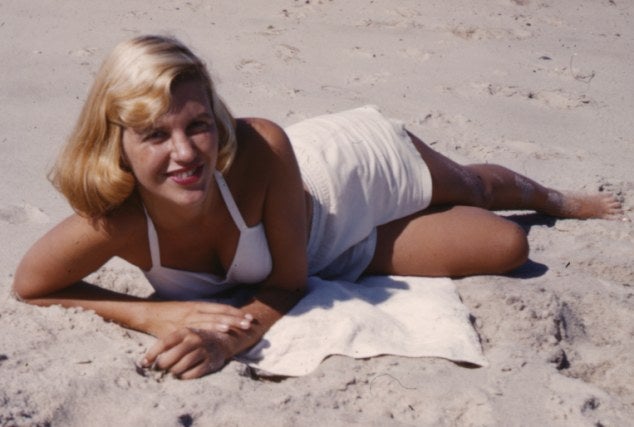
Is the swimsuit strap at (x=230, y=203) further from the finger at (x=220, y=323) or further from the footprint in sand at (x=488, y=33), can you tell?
the footprint in sand at (x=488, y=33)

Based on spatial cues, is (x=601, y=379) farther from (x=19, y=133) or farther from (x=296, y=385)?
(x=19, y=133)

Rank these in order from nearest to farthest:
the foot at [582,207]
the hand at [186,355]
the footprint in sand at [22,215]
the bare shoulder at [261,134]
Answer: the hand at [186,355], the bare shoulder at [261,134], the footprint in sand at [22,215], the foot at [582,207]

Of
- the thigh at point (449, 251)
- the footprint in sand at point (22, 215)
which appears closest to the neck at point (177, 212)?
the thigh at point (449, 251)

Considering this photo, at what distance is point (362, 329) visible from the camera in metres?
2.46

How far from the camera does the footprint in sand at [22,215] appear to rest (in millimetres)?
2984

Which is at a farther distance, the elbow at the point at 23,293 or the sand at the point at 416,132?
the elbow at the point at 23,293

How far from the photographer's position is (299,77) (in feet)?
14.3

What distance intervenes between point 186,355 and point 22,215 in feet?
3.60

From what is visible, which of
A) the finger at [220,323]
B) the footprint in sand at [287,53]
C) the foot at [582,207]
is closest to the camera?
the finger at [220,323]

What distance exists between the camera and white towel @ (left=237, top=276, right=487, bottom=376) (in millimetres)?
2393

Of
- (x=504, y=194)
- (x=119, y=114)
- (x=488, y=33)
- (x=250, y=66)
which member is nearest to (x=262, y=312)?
(x=119, y=114)

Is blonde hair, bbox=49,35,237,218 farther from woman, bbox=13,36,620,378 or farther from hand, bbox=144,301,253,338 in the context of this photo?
hand, bbox=144,301,253,338

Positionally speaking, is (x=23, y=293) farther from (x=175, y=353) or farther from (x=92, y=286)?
(x=175, y=353)

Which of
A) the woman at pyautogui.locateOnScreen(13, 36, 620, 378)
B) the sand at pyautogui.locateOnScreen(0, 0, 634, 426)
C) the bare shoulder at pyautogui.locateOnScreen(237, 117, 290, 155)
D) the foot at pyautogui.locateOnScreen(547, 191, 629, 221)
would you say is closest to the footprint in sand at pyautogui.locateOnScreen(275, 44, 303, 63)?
the sand at pyautogui.locateOnScreen(0, 0, 634, 426)
